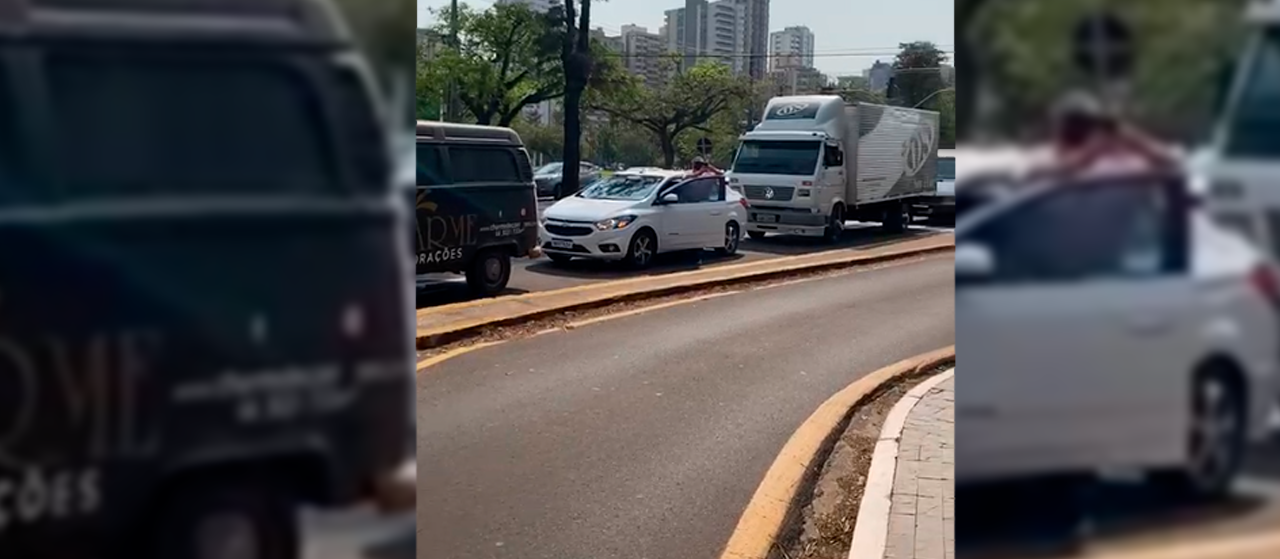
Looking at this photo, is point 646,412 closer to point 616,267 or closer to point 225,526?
point 225,526

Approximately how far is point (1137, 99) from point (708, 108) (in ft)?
6.25

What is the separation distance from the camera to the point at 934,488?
3.45 m

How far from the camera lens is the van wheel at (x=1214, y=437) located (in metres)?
1.07

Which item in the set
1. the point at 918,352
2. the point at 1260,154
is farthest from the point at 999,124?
the point at 918,352

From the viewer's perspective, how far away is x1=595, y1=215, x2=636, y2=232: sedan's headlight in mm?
9311

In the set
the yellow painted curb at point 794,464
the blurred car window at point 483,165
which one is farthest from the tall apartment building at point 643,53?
the blurred car window at point 483,165

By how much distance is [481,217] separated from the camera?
8.69 m

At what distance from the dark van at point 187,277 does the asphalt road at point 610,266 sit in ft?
16.6

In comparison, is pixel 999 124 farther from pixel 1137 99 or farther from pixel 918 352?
pixel 918 352

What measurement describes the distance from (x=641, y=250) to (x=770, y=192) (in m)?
1.30

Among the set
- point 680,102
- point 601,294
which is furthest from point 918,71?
point 601,294

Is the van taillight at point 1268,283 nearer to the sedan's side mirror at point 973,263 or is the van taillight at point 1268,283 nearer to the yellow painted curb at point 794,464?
the sedan's side mirror at point 973,263

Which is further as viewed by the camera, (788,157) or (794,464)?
(788,157)

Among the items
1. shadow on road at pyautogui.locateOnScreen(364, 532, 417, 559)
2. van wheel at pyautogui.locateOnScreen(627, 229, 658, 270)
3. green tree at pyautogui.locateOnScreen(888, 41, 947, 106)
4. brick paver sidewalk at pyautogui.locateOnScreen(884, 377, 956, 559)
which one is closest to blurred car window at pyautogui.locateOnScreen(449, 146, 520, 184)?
van wheel at pyautogui.locateOnScreen(627, 229, 658, 270)
